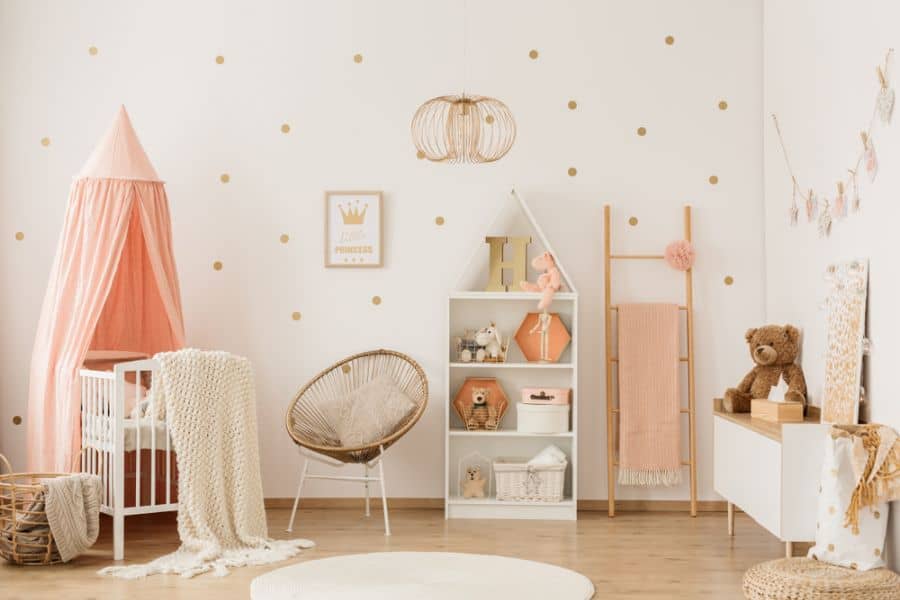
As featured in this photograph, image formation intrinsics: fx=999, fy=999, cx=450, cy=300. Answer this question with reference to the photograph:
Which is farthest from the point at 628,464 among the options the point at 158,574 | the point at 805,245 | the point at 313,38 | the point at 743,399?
the point at 313,38

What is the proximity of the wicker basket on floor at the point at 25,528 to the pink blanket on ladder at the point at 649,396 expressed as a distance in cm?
276

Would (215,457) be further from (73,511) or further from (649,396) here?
(649,396)

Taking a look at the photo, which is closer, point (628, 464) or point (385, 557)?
point (385, 557)

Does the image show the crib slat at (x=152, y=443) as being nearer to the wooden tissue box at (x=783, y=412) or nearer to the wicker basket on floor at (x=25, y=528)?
the wicker basket on floor at (x=25, y=528)

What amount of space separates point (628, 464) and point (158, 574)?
2414 mm

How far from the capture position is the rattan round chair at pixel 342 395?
185 inches

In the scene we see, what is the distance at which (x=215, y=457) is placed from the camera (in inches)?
169

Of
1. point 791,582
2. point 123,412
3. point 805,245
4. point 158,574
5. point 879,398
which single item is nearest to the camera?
point 791,582

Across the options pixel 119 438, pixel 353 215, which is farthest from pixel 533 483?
pixel 119 438

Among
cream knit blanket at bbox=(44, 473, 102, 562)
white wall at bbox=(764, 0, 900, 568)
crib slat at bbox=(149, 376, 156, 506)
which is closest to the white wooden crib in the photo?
crib slat at bbox=(149, 376, 156, 506)

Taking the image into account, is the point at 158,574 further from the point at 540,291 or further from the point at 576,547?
the point at 540,291

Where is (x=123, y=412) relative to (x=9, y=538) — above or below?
above

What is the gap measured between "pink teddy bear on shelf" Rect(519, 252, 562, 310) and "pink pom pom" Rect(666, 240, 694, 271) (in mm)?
597

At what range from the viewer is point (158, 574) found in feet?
12.7
